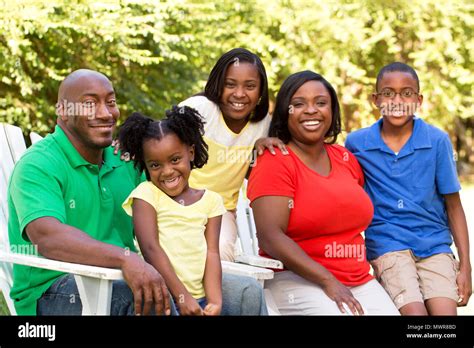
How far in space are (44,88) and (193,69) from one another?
1825mm

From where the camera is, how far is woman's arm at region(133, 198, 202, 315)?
3070 mm

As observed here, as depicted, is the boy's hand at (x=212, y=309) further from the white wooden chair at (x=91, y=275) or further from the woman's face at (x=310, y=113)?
the woman's face at (x=310, y=113)

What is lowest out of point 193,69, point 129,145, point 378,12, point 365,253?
point 365,253

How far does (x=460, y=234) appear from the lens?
3.80m

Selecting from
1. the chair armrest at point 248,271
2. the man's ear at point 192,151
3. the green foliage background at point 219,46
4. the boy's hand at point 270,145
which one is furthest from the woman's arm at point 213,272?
the green foliage background at point 219,46

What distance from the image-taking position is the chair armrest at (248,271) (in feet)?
11.0

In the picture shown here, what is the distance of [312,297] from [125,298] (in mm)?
809

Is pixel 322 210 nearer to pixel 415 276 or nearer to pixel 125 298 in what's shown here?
pixel 415 276

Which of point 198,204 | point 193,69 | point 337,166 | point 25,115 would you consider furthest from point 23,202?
point 193,69

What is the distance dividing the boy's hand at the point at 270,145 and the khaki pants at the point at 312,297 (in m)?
0.53

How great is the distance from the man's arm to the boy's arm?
150 cm

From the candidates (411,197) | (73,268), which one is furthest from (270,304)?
(73,268)

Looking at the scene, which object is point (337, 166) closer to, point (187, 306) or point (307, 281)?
point (307, 281)
